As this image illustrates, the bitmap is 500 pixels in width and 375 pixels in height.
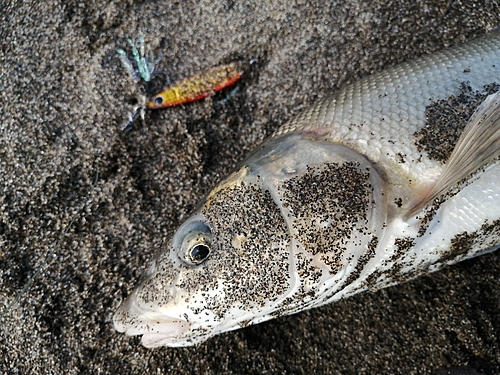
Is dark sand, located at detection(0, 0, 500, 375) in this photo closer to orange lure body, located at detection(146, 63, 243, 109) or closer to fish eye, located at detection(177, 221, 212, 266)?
orange lure body, located at detection(146, 63, 243, 109)

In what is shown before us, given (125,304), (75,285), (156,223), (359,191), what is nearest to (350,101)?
(359,191)

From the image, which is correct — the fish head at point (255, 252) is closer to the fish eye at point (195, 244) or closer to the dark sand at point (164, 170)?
the fish eye at point (195, 244)

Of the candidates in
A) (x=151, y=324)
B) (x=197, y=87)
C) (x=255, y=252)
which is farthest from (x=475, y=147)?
(x=151, y=324)

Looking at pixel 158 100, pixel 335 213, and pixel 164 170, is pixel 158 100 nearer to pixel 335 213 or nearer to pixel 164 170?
pixel 164 170


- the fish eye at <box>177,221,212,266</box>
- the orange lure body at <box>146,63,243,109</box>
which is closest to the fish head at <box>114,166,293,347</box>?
the fish eye at <box>177,221,212,266</box>

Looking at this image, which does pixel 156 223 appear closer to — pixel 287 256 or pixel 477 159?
pixel 287 256

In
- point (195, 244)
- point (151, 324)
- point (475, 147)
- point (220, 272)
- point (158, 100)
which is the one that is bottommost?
point (151, 324)
